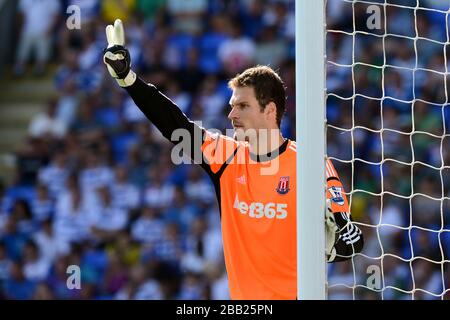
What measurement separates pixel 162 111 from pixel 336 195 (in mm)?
949

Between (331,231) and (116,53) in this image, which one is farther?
(116,53)

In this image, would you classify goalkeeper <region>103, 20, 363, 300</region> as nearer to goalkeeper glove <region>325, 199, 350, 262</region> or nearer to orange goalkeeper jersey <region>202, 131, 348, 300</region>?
orange goalkeeper jersey <region>202, 131, 348, 300</region>

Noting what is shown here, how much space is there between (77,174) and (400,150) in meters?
3.14

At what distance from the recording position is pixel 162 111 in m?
4.38

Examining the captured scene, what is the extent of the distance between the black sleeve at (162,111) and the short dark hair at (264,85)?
12.1 inches

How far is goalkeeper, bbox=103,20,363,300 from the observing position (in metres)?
4.22

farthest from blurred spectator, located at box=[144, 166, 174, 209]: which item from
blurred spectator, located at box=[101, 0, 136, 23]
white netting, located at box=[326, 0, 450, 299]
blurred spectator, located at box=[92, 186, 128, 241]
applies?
blurred spectator, located at box=[101, 0, 136, 23]

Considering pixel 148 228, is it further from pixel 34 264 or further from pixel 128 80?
pixel 128 80

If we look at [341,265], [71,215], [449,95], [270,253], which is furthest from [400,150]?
[270,253]

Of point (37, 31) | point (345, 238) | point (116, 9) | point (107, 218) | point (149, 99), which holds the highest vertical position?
point (116, 9)

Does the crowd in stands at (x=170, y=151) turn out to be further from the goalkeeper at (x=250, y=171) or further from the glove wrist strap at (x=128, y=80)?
the glove wrist strap at (x=128, y=80)

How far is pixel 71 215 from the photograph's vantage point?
28.5 feet

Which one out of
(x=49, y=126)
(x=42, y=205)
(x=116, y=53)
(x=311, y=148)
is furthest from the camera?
(x=49, y=126)

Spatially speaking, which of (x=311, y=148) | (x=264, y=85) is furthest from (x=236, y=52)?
(x=311, y=148)
